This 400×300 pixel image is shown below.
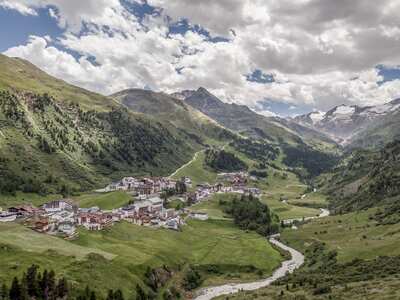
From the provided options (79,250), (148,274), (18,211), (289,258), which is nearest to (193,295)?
(148,274)

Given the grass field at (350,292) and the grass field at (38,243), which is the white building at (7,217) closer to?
the grass field at (38,243)

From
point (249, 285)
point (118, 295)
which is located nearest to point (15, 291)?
point (118, 295)

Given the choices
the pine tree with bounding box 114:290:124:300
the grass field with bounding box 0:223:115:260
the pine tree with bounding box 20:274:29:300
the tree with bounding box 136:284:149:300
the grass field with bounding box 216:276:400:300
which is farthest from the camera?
the grass field with bounding box 0:223:115:260

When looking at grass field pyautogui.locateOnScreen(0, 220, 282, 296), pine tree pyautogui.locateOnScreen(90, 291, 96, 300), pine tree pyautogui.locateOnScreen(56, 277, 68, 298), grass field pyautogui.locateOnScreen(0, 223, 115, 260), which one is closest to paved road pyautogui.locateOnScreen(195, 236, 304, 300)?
grass field pyautogui.locateOnScreen(0, 220, 282, 296)

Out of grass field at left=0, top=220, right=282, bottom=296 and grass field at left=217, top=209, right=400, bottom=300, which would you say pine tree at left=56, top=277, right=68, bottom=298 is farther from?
grass field at left=217, top=209, right=400, bottom=300

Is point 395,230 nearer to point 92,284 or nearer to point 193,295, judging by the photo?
point 193,295

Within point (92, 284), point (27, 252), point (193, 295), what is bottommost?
point (193, 295)

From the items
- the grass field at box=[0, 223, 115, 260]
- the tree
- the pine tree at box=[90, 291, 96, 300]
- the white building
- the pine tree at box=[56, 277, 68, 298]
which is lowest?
the tree

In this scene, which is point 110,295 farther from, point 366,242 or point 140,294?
point 366,242
